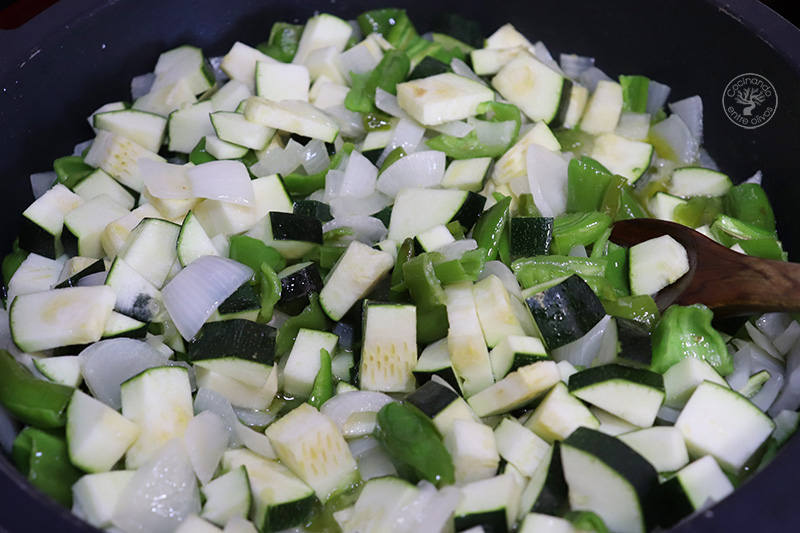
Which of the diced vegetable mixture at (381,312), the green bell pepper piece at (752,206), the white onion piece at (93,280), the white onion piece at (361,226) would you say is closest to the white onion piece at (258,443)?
the diced vegetable mixture at (381,312)

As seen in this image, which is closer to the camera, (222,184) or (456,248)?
(456,248)

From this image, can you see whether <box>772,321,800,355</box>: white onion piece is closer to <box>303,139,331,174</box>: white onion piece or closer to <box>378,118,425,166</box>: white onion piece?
<box>378,118,425,166</box>: white onion piece

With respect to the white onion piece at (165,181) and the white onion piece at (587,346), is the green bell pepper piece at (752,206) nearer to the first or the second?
the white onion piece at (587,346)

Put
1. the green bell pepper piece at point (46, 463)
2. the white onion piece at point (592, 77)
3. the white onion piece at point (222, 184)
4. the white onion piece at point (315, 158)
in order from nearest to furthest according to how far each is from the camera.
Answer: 1. the green bell pepper piece at point (46, 463)
2. the white onion piece at point (222, 184)
3. the white onion piece at point (315, 158)
4. the white onion piece at point (592, 77)

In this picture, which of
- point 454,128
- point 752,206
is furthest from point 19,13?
point 752,206

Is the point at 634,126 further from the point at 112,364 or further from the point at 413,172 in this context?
the point at 112,364

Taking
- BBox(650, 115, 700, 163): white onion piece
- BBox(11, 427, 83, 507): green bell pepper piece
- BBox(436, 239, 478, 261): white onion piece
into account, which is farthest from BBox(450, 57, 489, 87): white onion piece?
BBox(11, 427, 83, 507): green bell pepper piece
